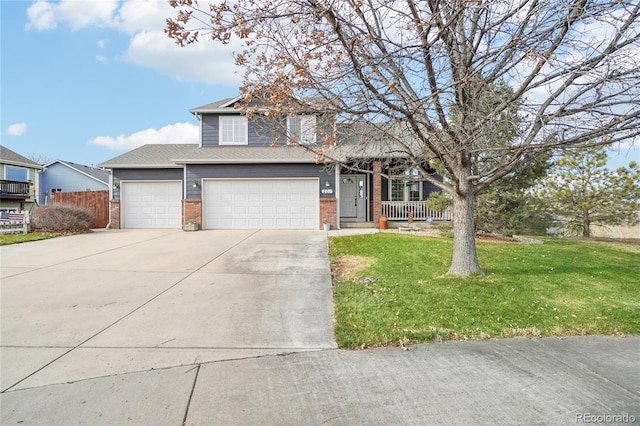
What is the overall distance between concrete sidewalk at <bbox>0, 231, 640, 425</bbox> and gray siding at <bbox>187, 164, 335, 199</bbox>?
8.92m

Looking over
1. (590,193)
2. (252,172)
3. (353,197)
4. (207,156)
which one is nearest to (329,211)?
(353,197)

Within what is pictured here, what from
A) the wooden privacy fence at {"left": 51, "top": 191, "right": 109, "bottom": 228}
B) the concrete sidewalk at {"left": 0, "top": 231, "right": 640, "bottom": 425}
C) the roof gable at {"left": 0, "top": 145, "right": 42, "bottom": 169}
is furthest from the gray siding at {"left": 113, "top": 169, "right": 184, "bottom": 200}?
the roof gable at {"left": 0, "top": 145, "right": 42, "bottom": 169}

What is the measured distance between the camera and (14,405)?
8.25 feet

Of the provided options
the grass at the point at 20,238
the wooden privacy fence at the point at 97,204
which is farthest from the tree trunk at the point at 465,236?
the wooden privacy fence at the point at 97,204

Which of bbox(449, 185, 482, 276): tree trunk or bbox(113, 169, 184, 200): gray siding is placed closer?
bbox(449, 185, 482, 276): tree trunk

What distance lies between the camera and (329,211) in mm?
13805

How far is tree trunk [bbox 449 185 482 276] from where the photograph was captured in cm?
590

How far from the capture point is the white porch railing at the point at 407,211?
48.9 feet

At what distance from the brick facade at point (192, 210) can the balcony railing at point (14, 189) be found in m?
17.2

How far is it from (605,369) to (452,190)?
11.8 ft

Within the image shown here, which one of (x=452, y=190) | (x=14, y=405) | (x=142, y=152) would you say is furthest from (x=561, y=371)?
(x=142, y=152)

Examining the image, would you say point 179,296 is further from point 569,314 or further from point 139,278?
point 569,314

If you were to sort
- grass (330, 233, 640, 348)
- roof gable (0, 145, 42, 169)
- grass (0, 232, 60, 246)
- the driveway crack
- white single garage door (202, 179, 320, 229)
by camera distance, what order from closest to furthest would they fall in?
the driveway crack → grass (330, 233, 640, 348) → grass (0, 232, 60, 246) → white single garage door (202, 179, 320, 229) → roof gable (0, 145, 42, 169)

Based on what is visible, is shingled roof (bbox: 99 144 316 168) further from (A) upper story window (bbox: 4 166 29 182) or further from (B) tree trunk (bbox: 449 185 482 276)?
(A) upper story window (bbox: 4 166 29 182)
